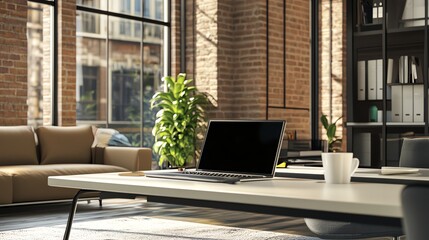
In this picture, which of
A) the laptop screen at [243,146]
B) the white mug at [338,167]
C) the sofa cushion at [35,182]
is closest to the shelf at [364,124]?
the sofa cushion at [35,182]

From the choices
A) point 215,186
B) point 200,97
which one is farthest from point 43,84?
point 215,186

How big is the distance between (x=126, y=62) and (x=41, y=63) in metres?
1.44

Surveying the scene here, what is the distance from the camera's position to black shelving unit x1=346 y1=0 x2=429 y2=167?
6332 millimetres

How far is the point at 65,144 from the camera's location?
20.6 ft

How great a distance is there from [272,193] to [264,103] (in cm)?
607

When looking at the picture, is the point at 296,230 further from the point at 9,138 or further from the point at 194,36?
the point at 194,36

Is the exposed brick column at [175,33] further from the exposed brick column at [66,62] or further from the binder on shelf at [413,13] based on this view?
the binder on shelf at [413,13]

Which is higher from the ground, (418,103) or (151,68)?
(151,68)

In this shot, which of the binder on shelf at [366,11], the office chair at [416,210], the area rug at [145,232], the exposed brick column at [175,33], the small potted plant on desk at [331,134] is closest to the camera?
the office chair at [416,210]

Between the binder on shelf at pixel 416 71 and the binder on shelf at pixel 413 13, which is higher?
the binder on shelf at pixel 413 13

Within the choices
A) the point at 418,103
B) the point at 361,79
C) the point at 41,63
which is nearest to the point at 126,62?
the point at 41,63

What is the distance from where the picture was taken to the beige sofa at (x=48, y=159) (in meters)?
5.30

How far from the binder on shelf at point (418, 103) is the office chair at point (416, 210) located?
5.43 meters

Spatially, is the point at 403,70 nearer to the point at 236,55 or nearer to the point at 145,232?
the point at 236,55
